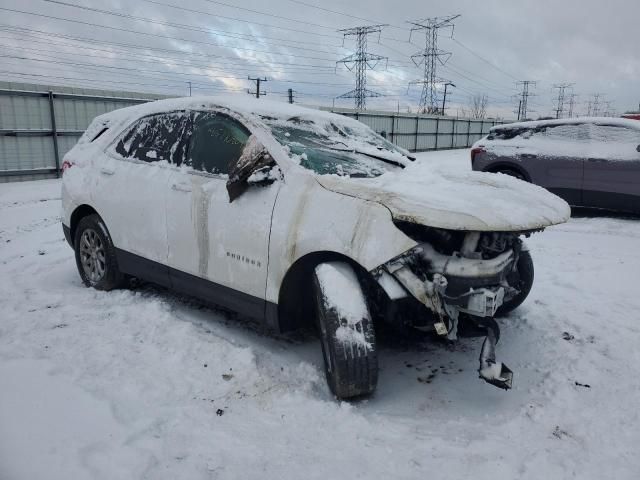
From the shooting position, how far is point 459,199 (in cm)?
256

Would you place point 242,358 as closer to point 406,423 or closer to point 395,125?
point 406,423

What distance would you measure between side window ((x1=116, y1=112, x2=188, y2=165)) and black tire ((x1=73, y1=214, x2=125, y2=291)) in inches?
27.3

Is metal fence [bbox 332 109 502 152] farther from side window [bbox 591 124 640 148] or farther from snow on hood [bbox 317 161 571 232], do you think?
snow on hood [bbox 317 161 571 232]

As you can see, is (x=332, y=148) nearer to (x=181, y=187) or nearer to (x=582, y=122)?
(x=181, y=187)

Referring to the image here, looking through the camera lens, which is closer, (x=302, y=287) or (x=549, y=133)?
(x=302, y=287)

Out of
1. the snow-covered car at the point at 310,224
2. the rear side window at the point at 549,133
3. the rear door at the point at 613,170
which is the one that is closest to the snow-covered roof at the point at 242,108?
the snow-covered car at the point at 310,224

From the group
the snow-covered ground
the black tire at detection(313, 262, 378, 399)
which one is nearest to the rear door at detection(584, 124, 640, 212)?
the snow-covered ground

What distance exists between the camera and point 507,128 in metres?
8.89

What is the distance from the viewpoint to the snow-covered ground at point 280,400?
2.14 meters

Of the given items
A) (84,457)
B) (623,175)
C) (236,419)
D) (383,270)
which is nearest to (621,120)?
(623,175)

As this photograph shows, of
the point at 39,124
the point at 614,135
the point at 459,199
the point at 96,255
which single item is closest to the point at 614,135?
the point at 614,135

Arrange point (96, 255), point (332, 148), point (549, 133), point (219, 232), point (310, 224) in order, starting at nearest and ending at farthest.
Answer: point (310, 224) → point (219, 232) → point (332, 148) → point (96, 255) → point (549, 133)

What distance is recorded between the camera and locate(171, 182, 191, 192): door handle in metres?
3.39

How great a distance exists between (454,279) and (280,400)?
1137mm
